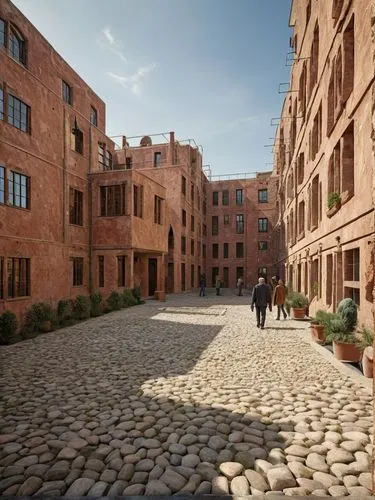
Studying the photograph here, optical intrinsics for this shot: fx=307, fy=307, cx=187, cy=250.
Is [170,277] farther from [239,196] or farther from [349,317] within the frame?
[349,317]

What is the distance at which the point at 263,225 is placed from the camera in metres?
39.9

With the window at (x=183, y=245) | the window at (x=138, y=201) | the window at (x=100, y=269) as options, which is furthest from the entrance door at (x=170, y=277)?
the window at (x=100, y=269)

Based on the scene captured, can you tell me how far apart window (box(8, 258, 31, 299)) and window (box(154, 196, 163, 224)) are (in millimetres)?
10158

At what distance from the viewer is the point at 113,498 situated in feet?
9.59

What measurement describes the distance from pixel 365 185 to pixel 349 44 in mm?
4800

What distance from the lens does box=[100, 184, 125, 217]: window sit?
18.6 metres

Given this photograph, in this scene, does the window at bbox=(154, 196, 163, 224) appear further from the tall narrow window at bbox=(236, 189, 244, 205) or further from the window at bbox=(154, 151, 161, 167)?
the tall narrow window at bbox=(236, 189, 244, 205)

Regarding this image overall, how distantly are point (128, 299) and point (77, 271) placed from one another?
3.40 meters

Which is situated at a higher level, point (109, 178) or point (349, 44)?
point (349, 44)

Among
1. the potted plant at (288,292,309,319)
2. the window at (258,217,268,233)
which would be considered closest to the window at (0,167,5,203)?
the potted plant at (288,292,309,319)

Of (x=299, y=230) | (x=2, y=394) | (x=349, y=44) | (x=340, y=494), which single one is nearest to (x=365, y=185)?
(x=349, y=44)

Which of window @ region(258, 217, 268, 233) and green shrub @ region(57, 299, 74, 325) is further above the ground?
window @ region(258, 217, 268, 233)

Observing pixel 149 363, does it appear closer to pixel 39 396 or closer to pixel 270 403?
pixel 39 396

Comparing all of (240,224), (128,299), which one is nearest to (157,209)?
(128,299)
